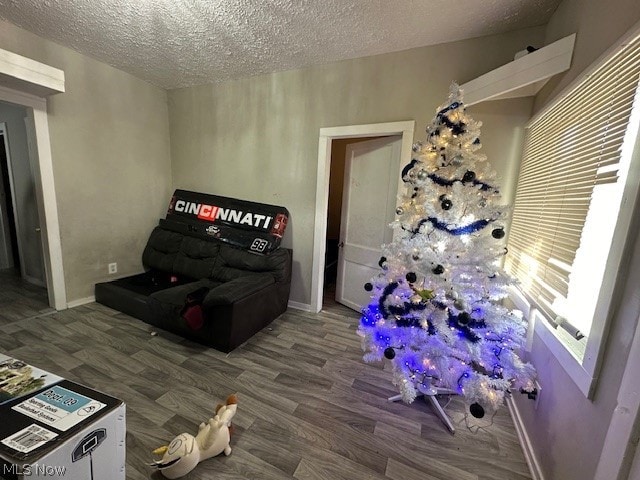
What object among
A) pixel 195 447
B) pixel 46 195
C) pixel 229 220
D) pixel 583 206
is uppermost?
pixel 583 206

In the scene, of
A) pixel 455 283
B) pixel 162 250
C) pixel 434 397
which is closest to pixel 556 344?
pixel 455 283

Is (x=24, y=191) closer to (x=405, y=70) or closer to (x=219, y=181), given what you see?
(x=219, y=181)

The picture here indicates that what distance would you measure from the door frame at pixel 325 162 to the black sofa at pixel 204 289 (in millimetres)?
327

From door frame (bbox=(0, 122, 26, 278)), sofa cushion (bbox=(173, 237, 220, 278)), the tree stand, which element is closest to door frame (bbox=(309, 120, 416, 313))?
sofa cushion (bbox=(173, 237, 220, 278))

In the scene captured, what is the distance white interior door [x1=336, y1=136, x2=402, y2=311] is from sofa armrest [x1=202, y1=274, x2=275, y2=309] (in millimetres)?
985

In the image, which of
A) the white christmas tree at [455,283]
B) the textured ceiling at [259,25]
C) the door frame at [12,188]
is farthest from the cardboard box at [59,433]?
the door frame at [12,188]

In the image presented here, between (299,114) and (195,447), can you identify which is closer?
(195,447)

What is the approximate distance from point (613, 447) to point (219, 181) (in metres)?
3.64

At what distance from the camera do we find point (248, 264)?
279 cm

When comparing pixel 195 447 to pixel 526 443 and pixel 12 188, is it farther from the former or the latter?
pixel 12 188

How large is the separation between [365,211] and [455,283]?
1570mm

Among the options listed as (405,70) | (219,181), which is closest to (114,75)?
(219,181)

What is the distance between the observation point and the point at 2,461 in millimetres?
778

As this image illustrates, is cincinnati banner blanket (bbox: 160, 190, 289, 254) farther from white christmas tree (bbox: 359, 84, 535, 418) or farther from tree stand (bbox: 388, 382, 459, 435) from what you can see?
tree stand (bbox: 388, 382, 459, 435)
